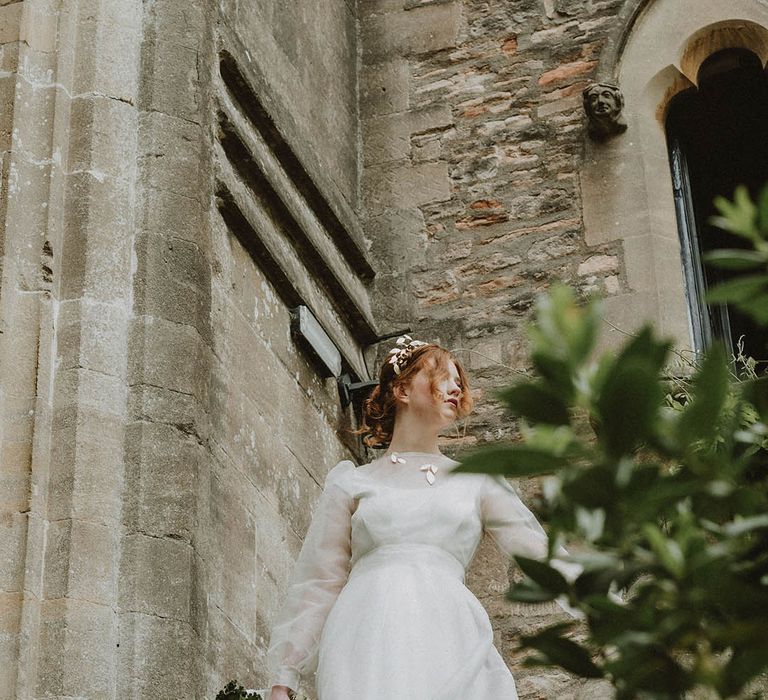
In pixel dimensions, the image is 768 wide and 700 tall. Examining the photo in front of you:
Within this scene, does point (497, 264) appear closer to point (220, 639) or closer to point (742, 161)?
point (742, 161)

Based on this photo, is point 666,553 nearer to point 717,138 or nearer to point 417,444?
point 417,444

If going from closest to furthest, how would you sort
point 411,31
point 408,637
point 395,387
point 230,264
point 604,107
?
point 408,637 → point 395,387 → point 230,264 → point 604,107 → point 411,31

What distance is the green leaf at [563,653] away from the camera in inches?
50.5

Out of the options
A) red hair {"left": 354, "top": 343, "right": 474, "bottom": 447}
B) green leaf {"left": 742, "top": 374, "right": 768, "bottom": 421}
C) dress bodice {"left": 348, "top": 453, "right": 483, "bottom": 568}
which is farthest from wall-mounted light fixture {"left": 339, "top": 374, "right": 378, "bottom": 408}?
green leaf {"left": 742, "top": 374, "right": 768, "bottom": 421}

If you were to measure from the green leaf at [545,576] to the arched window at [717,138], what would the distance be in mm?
5895

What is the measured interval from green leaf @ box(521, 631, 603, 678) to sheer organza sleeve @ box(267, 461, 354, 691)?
243 cm

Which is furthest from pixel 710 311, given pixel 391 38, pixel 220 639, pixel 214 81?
pixel 220 639

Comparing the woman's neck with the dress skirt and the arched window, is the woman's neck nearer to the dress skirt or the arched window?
the dress skirt

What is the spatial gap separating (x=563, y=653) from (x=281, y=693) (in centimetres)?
241

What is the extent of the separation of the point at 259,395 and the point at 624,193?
2135mm

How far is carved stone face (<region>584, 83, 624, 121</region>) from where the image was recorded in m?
6.87

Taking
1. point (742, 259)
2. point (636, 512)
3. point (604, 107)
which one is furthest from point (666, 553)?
point (604, 107)

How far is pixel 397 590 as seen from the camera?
362 centimetres

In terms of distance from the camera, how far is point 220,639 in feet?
15.4
